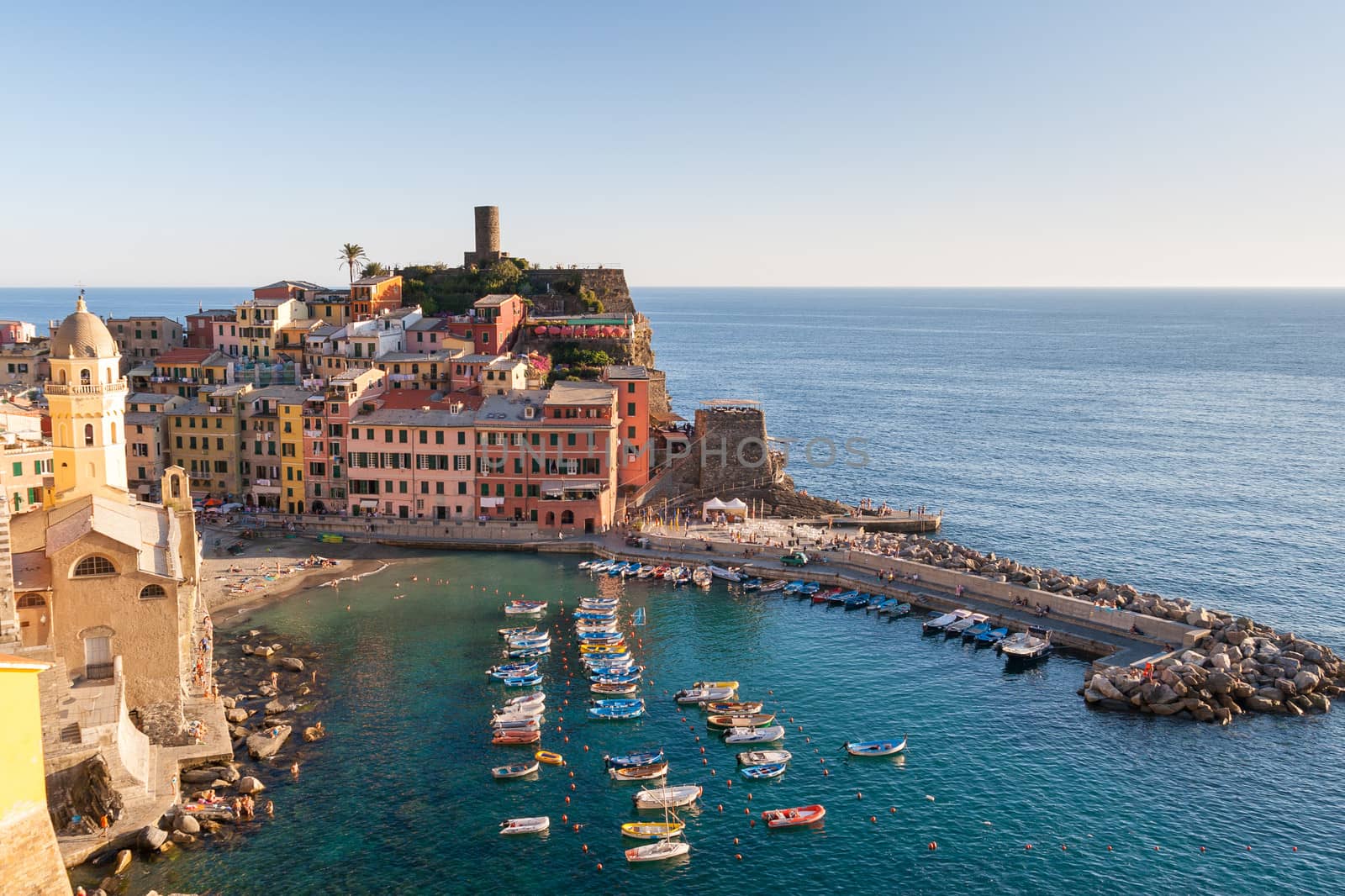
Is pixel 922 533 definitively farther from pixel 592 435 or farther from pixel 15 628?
pixel 15 628

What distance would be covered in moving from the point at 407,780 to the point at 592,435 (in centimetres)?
3778

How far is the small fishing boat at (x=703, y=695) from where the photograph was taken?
50.1 meters

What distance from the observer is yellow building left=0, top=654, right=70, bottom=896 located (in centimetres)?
2533

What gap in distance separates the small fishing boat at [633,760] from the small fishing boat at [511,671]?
30.7ft

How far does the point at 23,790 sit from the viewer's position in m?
26.2

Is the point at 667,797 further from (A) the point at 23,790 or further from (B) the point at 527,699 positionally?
(A) the point at 23,790

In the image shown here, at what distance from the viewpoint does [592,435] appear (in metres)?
77.1

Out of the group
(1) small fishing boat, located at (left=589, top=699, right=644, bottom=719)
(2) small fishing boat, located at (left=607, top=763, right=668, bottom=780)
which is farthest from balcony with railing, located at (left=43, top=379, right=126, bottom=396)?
(2) small fishing boat, located at (left=607, top=763, right=668, bottom=780)

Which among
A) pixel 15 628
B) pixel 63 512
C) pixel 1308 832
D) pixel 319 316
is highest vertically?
pixel 319 316

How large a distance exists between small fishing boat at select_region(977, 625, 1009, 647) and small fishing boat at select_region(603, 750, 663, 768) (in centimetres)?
2231

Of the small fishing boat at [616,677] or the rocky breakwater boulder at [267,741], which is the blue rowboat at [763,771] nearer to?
the small fishing boat at [616,677]

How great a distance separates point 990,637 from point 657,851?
28.0 metres

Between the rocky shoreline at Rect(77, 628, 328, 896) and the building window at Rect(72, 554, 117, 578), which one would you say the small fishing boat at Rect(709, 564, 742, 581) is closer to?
the rocky shoreline at Rect(77, 628, 328, 896)

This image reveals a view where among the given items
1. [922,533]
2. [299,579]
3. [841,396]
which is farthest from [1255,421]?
[299,579]
